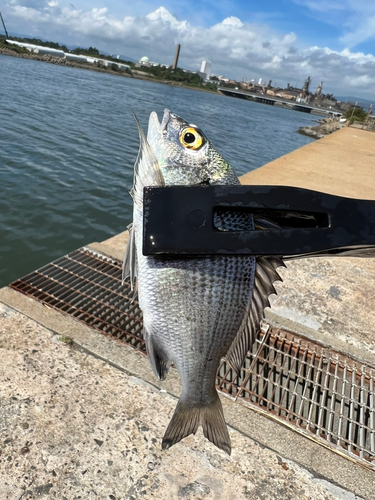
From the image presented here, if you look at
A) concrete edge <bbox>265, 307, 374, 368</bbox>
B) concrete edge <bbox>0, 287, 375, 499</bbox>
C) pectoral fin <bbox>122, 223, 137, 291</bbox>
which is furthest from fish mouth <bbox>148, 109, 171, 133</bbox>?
concrete edge <bbox>265, 307, 374, 368</bbox>

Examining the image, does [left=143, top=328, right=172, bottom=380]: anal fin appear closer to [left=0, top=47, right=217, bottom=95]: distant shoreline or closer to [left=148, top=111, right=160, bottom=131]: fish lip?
[left=148, top=111, right=160, bottom=131]: fish lip

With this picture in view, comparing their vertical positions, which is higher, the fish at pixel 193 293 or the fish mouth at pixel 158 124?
the fish mouth at pixel 158 124

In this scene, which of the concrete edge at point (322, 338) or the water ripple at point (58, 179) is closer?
the concrete edge at point (322, 338)

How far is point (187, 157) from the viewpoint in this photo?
1.51 m

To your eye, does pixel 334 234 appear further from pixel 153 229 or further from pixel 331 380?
pixel 331 380

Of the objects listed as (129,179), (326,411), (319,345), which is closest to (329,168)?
(129,179)

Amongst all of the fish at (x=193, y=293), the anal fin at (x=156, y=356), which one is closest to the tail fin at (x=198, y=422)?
the fish at (x=193, y=293)

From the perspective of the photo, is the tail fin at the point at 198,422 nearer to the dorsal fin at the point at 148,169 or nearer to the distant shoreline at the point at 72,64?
the dorsal fin at the point at 148,169

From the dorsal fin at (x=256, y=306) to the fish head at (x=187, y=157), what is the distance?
1.34 feet

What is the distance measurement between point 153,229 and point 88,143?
13173mm

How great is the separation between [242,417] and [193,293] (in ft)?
4.81

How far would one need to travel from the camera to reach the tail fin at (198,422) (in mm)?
1662

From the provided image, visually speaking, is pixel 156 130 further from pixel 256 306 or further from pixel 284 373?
pixel 284 373

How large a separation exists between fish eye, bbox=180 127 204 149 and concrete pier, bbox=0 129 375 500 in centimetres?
180
